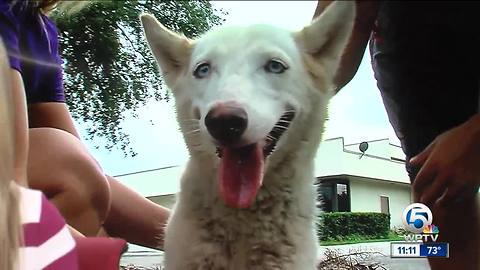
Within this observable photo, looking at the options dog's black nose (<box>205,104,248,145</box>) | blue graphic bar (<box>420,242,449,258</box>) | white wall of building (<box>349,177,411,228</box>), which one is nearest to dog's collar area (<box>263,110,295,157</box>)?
dog's black nose (<box>205,104,248,145</box>)

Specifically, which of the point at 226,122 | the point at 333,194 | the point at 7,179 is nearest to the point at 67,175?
the point at 7,179

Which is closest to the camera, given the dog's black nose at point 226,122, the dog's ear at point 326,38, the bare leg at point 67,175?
the dog's black nose at point 226,122

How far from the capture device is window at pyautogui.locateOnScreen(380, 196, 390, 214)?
6.10ft

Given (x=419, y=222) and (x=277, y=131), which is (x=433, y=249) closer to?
(x=419, y=222)

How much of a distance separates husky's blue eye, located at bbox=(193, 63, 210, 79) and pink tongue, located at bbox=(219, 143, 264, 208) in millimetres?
179

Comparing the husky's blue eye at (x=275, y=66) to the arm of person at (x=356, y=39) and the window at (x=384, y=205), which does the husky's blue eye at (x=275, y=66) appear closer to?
the arm of person at (x=356, y=39)

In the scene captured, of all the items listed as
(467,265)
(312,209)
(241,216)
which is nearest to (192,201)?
(241,216)

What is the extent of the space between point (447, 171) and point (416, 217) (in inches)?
5.5

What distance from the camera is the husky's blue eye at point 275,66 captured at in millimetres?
1780

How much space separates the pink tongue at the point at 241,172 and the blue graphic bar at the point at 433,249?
0.43m

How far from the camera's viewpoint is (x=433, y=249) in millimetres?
1855

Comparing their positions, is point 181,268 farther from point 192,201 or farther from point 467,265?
point 467,265

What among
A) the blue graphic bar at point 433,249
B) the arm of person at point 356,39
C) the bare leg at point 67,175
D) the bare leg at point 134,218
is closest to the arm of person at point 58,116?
the bare leg at point 67,175

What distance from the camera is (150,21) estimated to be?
74.0 inches
